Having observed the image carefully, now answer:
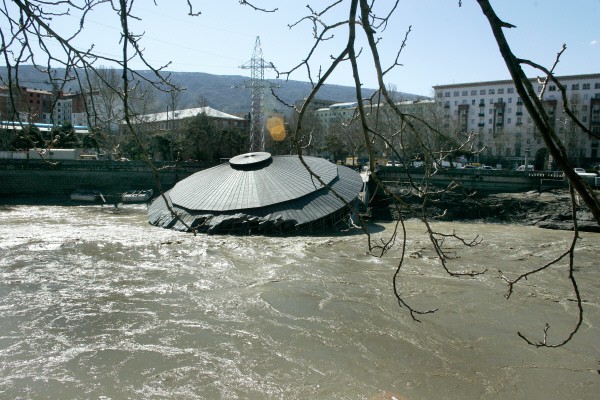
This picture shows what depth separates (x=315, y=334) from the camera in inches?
481

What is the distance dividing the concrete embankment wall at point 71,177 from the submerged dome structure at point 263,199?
13059 mm

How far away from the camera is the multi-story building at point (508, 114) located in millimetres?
68750

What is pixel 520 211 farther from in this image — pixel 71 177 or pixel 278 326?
pixel 71 177

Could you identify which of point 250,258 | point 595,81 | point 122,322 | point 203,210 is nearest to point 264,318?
point 122,322

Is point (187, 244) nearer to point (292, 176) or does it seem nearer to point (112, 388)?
point (292, 176)

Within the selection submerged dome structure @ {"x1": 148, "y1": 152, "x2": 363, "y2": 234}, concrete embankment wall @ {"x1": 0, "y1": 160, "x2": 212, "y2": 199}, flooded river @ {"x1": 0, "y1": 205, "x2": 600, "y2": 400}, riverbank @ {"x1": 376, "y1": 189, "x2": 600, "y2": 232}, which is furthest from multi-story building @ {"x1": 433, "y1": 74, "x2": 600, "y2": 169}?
flooded river @ {"x1": 0, "y1": 205, "x2": 600, "y2": 400}

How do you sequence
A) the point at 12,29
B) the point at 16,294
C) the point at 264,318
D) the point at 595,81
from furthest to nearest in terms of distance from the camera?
the point at 595,81 < the point at 16,294 < the point at 264,318 < the point at 12,29

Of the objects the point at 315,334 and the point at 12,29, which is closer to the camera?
the point at 12,29

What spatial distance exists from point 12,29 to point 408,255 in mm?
19551

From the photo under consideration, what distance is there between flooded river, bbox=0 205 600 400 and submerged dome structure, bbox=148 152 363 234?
4.05 m

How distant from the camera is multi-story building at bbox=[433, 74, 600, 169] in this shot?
226ft

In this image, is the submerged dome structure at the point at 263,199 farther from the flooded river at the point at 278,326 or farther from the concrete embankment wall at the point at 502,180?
the concrete embankment wall at the point at 502,180

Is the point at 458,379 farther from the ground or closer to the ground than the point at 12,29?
closer to the ground

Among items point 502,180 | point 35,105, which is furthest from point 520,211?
point 35,105
